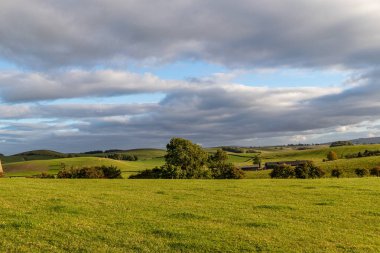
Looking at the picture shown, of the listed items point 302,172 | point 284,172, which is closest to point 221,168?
point 284,172

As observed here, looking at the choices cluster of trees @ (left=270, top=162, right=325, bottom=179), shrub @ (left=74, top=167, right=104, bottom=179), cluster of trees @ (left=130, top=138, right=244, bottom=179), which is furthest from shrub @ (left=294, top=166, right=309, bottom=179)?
shrub @ (left=74, top=167, right=104, bottom=179)

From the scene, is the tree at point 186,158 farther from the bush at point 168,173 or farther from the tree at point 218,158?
the tree at point 218,158

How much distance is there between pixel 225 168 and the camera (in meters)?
90.1

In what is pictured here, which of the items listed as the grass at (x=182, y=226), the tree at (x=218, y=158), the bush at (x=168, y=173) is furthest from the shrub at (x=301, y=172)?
the grass at (x=182, y=226)

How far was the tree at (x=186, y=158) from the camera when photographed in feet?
283

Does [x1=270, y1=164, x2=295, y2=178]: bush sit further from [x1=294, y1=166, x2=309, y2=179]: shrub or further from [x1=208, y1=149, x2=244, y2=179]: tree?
[x1=208, y1=149, x2=244, y2=179]: tree

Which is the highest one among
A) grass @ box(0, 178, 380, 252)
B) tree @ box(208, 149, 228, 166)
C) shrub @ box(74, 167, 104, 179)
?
tree @ box(208, 149, 228, 166)

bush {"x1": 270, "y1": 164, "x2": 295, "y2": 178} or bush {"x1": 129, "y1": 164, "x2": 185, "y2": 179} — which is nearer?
bush {"x1": 129, "y1": 164, "x2": 185, "y2": 179}

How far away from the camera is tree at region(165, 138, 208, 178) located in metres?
86.1

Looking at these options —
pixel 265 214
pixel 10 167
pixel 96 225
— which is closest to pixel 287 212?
pixel 265 214

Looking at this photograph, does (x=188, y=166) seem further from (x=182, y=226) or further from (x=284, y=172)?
(x=182, y=226)

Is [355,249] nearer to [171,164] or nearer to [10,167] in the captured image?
[171,164]

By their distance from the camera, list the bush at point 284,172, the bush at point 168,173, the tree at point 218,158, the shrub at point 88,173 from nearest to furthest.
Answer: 1. the shrub at point 88,173
2. the bush at point 168,173
3. the bush at point 284,172
4. the tree at point 218,158

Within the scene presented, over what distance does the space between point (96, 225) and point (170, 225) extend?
296cm
